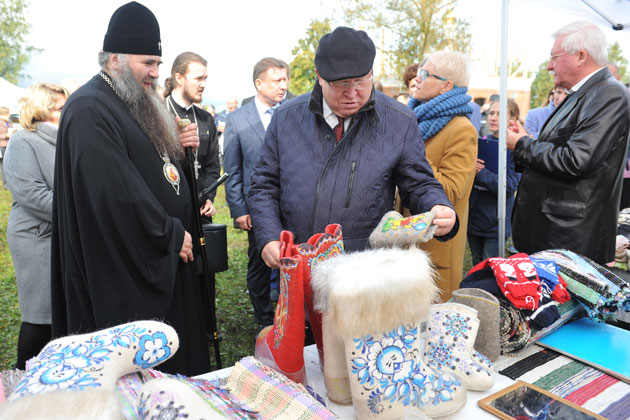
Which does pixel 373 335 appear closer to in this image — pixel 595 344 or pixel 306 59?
pixel 595 344

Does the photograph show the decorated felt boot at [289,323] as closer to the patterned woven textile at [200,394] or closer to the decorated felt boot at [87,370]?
the patterned woven textile at [200,394]

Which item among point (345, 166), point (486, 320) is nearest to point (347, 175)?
point (345, 166)

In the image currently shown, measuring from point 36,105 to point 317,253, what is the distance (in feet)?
7.71

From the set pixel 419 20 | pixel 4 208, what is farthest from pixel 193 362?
pixel 419 20

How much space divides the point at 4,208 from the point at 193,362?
9.59 m

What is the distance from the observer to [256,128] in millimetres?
3432

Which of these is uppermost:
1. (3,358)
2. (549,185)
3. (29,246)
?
(549,185)

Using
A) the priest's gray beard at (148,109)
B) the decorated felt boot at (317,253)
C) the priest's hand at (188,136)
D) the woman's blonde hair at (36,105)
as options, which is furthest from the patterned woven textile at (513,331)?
the woman's blonde hair at (36,105)

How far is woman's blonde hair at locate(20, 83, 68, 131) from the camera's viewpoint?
265 cm

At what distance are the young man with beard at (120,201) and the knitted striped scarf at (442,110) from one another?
4.70ft

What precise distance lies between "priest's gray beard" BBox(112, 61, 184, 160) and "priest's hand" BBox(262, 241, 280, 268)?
864mm

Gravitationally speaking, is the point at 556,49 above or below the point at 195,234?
above

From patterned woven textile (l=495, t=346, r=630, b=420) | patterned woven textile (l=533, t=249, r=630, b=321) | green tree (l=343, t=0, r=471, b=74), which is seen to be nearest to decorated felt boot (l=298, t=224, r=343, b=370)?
patterned woven textile (l=495, t=346, r=630, b=420)

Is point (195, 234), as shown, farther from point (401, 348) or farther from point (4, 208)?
point (4, 208)
